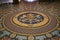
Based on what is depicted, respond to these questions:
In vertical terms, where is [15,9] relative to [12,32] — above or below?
above

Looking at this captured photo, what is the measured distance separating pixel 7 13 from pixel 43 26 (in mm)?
1068

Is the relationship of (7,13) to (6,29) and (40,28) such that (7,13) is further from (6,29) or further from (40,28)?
(40,28)

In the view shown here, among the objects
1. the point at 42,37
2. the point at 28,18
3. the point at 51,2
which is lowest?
the point at 42,37

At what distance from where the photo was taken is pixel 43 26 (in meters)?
2.86

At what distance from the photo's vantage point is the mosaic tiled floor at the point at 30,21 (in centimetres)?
261

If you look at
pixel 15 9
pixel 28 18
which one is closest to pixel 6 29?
pixel 28 18

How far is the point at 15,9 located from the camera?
3604mm

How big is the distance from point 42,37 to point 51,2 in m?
1.73

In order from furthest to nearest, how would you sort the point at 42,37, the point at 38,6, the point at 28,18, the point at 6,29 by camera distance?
the point at 38,6 → the point at 28,18 → the point at 6,29 → the point at 42,37

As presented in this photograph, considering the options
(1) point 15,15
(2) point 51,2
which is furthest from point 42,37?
(2) point 51,2

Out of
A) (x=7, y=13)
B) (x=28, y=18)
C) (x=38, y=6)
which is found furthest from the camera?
(x=38, y=6)

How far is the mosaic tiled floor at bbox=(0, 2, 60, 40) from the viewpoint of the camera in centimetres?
261

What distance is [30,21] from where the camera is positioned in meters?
3.02

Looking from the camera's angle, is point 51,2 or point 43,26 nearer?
point 43,26
